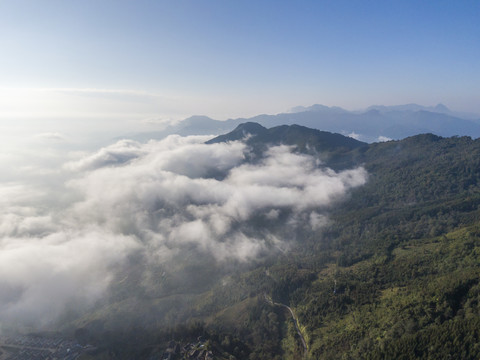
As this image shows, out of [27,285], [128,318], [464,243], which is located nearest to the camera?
[464,243]

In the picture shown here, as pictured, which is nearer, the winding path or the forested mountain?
the forested mountain

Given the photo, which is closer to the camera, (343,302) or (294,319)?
(343,302)

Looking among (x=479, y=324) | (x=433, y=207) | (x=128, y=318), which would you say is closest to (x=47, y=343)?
(x=128, y=318)

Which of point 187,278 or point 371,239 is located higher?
point 371,239

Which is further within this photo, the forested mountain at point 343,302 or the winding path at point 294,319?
the winding path at point 294,319

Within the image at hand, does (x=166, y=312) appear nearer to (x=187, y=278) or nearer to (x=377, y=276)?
(x=187, y=278)

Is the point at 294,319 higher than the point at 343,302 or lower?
lower

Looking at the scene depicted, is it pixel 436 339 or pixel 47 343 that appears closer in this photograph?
pixel 436 339

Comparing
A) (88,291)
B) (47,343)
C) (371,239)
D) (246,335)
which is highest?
(371,239)
